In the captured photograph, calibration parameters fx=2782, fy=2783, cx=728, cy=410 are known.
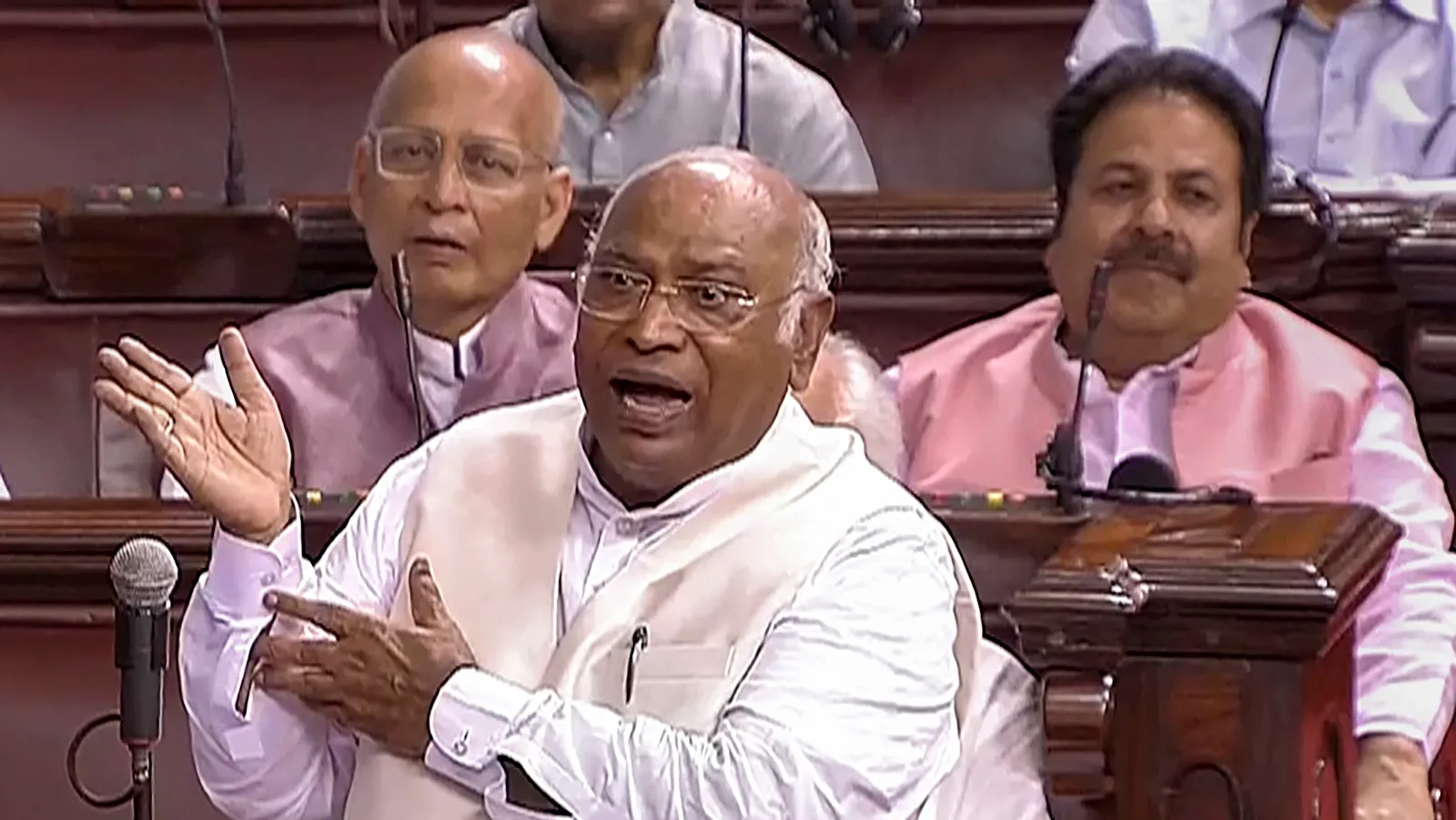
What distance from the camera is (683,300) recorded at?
208cm

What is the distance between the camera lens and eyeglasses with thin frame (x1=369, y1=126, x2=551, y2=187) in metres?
2.82

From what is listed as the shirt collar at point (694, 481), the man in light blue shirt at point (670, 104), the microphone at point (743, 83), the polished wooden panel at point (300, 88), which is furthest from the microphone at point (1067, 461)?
the polished wooden panel at point (300, 88)

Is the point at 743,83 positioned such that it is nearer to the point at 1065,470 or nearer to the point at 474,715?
the point at 1065,470

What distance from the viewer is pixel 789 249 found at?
6.95 feet

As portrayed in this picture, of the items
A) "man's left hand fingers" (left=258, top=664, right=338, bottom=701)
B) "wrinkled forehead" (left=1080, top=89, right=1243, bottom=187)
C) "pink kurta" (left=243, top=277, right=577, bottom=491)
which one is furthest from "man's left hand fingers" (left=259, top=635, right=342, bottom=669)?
"wrinkled forehead" (left=1080, top=89, right=1243, bottom=187)

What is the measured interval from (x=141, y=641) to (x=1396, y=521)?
3.65 feet

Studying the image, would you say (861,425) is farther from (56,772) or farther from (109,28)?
(109,28)

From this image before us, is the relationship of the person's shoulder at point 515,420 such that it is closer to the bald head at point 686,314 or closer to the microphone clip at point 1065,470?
the bald head at point 686,314

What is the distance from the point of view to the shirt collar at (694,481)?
2.10m

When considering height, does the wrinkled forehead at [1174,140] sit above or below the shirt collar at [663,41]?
above

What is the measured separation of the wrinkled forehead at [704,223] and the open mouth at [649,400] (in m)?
0.09

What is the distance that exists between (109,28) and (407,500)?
2016 millimetres

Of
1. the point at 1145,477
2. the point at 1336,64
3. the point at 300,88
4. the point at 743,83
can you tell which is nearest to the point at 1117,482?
the point at 1145,477

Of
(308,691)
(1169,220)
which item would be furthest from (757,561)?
(1169,220)
